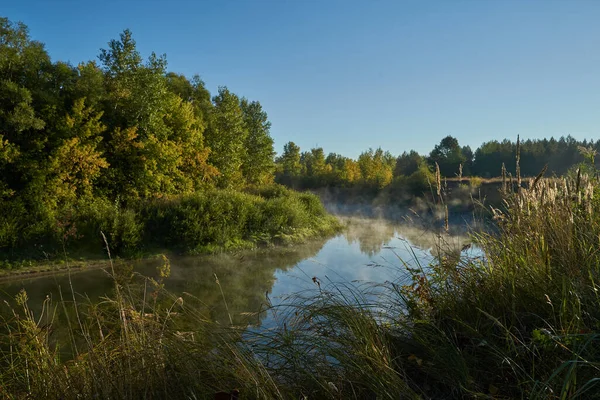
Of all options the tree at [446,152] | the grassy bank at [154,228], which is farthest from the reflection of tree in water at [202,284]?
the tree at [446,152]

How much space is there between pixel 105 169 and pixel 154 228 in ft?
11.3

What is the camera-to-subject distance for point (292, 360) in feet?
6.97

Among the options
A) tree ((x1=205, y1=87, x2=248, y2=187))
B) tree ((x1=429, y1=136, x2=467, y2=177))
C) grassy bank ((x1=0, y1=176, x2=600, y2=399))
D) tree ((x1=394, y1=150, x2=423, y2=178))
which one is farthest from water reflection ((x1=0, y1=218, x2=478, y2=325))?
tree ((x1=394, y1=150, x2=423, y2=178))

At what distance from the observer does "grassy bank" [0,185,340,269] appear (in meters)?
10.4

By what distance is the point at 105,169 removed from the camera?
46.6 ft

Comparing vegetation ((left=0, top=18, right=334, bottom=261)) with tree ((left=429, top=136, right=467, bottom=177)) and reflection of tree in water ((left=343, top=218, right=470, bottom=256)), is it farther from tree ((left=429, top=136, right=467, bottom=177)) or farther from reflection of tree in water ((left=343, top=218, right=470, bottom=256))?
tree ((left=429, top=136, right=467, bottom=177))

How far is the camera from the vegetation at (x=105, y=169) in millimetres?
11211

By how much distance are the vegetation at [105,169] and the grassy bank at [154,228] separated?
4 centimetres

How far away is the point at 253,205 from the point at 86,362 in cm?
1365

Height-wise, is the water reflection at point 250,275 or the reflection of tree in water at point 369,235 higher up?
the water reflection at point 250,275

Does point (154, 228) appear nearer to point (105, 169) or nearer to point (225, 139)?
point (105, 169)

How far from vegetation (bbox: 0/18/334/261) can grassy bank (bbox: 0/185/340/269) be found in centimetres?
4

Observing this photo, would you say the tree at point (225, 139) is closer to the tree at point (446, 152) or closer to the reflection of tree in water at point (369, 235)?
the reflection of tree in water at point (369, 235)

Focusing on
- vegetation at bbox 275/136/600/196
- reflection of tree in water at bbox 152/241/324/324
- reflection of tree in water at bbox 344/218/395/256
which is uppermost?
vegetation at bbox 275/136/600/196
